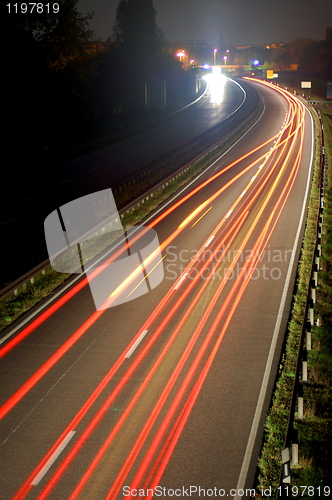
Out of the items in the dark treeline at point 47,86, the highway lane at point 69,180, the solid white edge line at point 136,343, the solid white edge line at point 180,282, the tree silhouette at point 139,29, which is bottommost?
the solid white edge line at point 136,343

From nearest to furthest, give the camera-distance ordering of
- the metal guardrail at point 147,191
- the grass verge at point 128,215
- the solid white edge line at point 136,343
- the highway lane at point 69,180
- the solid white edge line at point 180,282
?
the solid white edge line at point 136,343 → the grass verge at point 128,215 → the metal guardrail at point 147,191 → the solid white edge line at point 180,282 → the highway lane at point 69,180

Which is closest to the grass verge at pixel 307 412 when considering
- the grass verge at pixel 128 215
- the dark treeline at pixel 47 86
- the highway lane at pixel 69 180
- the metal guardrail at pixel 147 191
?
the grass verge at pixel 128 215

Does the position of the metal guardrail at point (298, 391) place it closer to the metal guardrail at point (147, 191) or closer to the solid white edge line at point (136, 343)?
the solid white edge line at point (136, 343)

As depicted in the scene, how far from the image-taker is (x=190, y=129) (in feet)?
211

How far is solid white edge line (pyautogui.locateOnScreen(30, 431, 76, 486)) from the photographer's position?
9248 millimetres

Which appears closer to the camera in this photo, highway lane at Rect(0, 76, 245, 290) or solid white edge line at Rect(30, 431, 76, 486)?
solid white edge line at Rect(30, 431, 76, 486)

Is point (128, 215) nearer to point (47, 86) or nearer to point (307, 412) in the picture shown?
point (307, 412)

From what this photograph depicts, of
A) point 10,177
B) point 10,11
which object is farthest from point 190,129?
point 10,177

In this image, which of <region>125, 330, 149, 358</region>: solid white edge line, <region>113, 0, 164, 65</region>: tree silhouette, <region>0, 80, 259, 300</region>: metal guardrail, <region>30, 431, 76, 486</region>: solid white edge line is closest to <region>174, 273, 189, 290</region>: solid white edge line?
<region>125, 330, 149, 358</region>: solid white edge line

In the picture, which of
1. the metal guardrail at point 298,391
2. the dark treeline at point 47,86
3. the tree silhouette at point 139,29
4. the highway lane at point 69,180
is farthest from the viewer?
the tree silhouette at point 139,29

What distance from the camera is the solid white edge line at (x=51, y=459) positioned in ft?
30.3

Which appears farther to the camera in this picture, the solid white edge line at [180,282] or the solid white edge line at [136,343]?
the solid white edge line at [180,282]

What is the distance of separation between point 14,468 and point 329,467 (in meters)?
5.80

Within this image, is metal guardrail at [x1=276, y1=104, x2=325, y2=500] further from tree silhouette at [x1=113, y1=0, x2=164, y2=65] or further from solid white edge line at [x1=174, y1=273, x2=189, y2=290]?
tree silhouette at [x1=113, y1=0, x2=164, y2=65]
